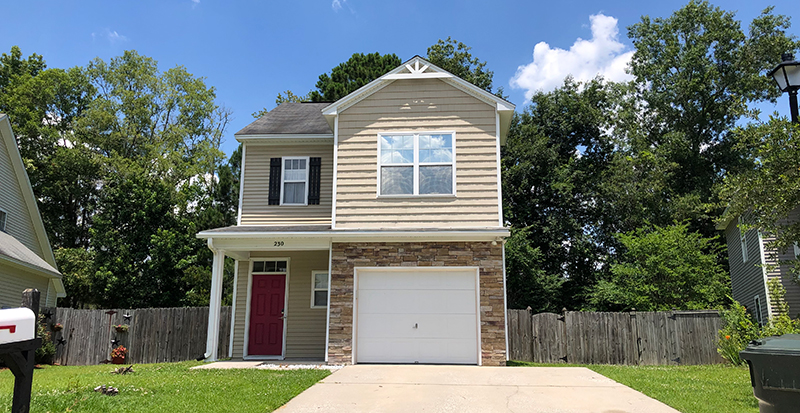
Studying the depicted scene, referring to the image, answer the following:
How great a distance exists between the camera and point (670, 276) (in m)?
19.0

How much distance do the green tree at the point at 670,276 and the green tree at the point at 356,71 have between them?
1463 cm

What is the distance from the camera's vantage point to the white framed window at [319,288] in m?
14.1

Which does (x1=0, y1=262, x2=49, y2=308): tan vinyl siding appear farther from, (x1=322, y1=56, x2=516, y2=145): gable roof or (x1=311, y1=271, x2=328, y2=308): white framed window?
(x1=322, y1=56, x2=516, y2=145): gable roof

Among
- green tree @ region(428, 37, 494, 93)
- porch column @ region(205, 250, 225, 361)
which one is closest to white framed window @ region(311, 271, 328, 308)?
porch column @ region(205, 250, 225, 361)

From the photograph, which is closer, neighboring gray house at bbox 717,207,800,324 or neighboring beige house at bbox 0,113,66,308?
neighboring beige house at bbox 0,113,66,308

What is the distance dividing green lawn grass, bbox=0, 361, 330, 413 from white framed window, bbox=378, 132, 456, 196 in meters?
4.42

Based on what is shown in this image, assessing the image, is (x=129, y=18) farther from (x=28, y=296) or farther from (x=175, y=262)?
(x=28, y=296)

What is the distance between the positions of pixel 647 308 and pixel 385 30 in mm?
15163

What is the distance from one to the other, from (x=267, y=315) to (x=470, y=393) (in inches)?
303

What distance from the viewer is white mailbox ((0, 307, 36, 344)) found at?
4.19 meters

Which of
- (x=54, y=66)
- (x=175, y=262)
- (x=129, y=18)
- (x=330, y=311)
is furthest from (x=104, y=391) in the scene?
(x=54, y=66)

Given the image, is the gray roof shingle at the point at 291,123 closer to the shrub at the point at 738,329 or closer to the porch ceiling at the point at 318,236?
the porch ceiling at the point at 318,236

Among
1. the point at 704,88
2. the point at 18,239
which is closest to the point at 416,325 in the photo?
the point at 18,239

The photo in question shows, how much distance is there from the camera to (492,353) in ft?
37.9
